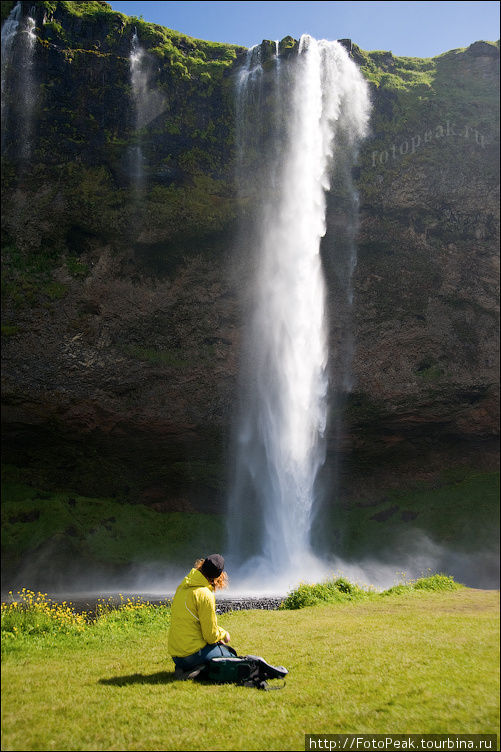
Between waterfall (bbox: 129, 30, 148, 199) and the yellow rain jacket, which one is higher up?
waterfall (bbox: 129, 30, 148, 199)

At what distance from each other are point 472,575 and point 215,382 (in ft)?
44.6

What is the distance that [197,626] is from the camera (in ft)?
20.6

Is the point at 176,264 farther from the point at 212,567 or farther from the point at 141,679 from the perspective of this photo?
the point at 141,679

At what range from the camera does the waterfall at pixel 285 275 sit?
24297 millimetres

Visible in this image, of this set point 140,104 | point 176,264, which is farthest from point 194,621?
point 140,104

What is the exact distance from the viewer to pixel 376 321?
26.6 m

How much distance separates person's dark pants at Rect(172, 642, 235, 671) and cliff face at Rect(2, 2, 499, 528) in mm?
19929

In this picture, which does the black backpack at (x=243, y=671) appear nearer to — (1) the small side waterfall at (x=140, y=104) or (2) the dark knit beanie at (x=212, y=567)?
(2) the dark knit beanie at (x=212, y=567)

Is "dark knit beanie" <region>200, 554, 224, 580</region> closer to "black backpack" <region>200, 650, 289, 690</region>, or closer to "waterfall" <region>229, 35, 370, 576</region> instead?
"black backpack" <region>200, 650, 289, 690</region>

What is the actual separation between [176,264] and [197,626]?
21.8m

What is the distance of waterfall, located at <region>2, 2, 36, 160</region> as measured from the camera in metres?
24.2

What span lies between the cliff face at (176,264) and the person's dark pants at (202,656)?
19.9m

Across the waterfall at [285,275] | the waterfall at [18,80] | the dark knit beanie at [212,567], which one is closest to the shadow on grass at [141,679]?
the dark knit beanie at [212,567]

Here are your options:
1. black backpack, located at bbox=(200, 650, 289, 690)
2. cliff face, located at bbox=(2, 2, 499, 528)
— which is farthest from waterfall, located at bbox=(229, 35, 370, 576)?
black backpack, located at bbox=(200, 650, 289, 690)
